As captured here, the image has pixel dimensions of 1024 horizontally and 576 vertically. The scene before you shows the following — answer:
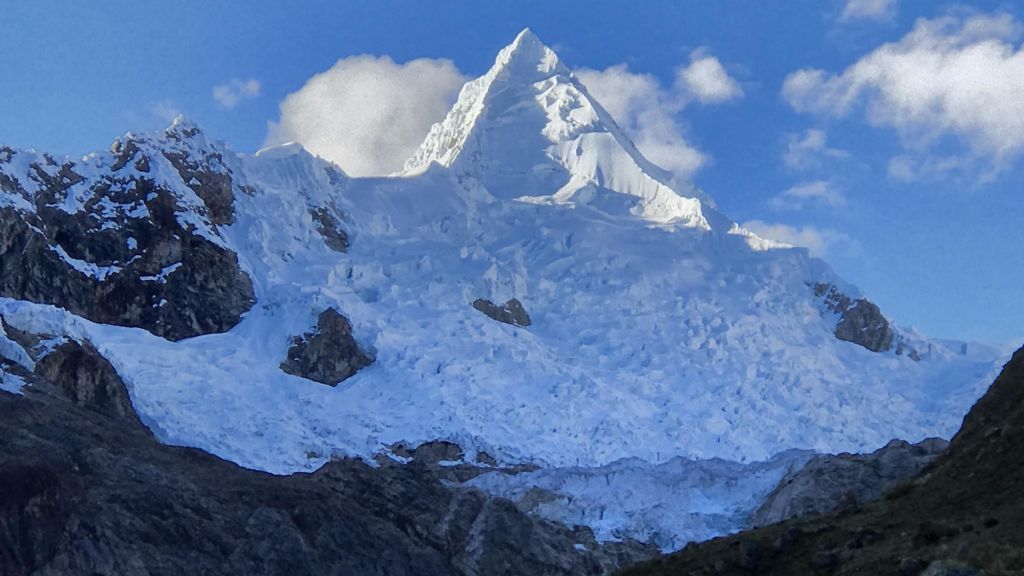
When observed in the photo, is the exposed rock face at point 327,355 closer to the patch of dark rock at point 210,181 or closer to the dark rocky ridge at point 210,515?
the patch of dark rock at point 210,181

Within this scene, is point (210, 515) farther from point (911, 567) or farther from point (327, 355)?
point (911, 567)

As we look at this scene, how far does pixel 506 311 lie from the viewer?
565 ft

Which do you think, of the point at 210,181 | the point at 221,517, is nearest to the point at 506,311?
the point at 210,181

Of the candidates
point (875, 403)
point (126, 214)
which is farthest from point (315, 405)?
point (875, 403)

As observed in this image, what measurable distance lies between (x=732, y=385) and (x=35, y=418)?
89001 millimetres

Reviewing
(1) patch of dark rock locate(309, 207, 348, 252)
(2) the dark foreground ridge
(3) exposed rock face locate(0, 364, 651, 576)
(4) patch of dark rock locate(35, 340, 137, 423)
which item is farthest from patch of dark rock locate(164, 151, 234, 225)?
(2) the dark foreground ridge

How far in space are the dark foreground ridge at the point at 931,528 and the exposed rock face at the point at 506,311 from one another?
417ft

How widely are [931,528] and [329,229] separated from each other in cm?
15313

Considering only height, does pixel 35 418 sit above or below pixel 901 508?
above

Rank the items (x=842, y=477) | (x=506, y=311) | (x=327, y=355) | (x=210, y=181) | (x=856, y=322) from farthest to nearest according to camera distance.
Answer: (x=856, y=322) < (x=210, y=181) < (x=506, y=311) < (x=327, y=355) < (x=842, y=477)

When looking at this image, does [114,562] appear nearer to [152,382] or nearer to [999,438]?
[152,382]

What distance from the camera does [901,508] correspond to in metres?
38.1

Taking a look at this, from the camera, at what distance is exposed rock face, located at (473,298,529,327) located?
555 feet

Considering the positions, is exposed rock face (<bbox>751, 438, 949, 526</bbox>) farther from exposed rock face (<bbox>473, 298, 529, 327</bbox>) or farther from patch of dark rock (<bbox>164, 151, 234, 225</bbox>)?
patch of dark rock (<bbox>164, 151, 234, 225</bbox>)
